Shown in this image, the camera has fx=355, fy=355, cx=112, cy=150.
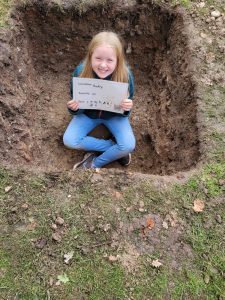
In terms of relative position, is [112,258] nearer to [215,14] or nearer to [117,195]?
[117,195]

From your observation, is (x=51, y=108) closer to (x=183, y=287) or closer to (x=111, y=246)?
(x=111, y=246)

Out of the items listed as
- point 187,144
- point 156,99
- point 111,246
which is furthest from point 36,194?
point 156,99

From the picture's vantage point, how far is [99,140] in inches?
166

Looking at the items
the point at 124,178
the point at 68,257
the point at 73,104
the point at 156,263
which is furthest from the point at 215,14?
the point at 68,257

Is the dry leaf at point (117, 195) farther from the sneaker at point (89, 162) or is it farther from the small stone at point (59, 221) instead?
the sneaker at point (89, 162)

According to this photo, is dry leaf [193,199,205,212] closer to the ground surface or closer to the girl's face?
the ground surface

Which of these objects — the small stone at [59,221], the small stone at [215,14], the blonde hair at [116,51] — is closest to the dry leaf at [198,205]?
the small stone at [59,221]

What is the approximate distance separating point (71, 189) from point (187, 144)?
1436mm

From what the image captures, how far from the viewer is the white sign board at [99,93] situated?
356cm

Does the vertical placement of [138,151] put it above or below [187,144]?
below

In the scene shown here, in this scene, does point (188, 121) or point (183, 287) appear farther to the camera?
point (188, 121)

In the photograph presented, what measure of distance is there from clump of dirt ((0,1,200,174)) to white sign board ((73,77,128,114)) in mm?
862

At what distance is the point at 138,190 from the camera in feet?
11.0

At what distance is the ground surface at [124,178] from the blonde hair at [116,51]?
0.91 m
